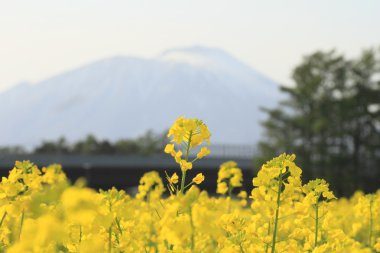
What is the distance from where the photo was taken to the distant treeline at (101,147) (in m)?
73.1

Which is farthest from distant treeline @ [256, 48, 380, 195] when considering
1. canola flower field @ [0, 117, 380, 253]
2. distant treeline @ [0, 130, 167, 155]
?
canola flower field @ [0, 117, 380, 253]

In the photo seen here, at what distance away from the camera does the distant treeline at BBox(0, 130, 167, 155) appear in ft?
240

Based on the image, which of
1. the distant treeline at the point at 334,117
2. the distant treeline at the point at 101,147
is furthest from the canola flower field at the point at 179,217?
the distant treeline at the point at 101,147

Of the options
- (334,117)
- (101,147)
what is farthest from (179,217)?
(101,147)

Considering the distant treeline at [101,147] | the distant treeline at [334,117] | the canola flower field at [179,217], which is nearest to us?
the canola flower field at [179,217]

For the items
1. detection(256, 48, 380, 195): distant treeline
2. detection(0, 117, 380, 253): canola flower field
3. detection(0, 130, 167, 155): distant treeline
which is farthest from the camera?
detection(0, 130, 167, 155): distant treeline

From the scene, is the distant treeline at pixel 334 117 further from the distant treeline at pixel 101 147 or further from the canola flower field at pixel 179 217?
the canola flower field at pixel 179 217

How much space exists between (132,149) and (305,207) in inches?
2773

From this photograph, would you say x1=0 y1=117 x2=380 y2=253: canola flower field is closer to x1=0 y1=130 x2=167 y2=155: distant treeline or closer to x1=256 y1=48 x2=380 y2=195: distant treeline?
x1=256 y1=48 x2=380 y2=195: distant treeline

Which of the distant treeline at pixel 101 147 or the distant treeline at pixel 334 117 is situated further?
the distant treeline at pixel 101 147

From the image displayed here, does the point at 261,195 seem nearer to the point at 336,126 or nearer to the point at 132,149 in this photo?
the point at 336,126

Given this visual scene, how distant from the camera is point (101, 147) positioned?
238ft

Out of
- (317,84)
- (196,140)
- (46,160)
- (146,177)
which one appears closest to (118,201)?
(196,140)

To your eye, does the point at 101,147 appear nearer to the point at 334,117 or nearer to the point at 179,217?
the point at 334,117
